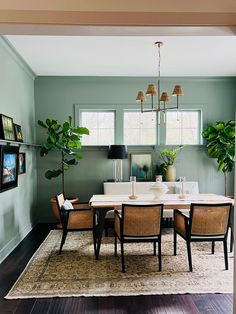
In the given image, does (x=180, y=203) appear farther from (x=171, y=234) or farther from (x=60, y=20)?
(x=60, y=20)

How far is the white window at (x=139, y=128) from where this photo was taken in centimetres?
599

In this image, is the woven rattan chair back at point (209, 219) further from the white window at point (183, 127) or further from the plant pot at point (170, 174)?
the white window at point (183, 127)

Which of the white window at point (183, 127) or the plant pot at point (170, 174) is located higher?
the white window at point (183, 127)

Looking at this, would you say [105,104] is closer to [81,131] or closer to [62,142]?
[81,131]

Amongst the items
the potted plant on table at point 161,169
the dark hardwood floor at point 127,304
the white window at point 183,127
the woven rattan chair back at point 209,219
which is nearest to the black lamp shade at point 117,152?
the potted plant on table at point 161,169

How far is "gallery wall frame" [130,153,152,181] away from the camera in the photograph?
5.87 metres

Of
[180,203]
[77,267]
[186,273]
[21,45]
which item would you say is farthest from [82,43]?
[186,273]

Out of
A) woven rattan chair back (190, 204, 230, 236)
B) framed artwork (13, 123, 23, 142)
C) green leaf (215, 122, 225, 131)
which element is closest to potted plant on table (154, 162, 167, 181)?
green leaf (215, 122, 225, 131)

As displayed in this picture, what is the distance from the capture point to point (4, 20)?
5.56ft

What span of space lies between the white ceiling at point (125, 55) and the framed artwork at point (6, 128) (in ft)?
3.59

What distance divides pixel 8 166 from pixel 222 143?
4.00 m

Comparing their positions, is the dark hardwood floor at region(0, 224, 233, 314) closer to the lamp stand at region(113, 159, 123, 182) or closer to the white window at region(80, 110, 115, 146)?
the lamp stand at region(113, 159, 123, 182)

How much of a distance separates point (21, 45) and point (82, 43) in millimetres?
902

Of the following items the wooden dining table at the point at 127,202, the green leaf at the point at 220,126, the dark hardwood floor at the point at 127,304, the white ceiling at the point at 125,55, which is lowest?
the dark hardwood floor at the point at 127,304
